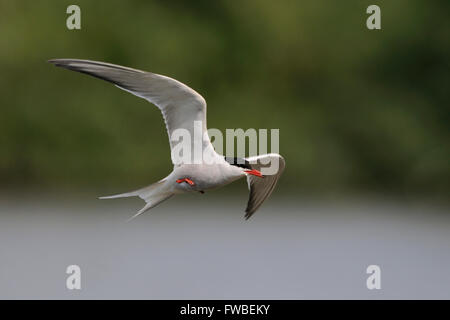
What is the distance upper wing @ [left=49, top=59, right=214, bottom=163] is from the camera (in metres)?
3.50

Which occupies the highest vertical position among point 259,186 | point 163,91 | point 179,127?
point 163,91

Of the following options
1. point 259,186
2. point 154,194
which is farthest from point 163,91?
point 259,186

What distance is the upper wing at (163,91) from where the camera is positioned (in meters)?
3.50

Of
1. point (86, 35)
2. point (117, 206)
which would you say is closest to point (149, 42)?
point (86, 35)

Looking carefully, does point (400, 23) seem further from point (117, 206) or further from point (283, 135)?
point (117, 206)

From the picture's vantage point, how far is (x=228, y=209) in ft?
28.3

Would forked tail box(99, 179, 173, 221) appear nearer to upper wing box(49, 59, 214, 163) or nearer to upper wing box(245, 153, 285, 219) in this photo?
upper wing box(49, 59, 214, 163)

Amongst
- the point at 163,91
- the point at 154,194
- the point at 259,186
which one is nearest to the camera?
the point at 163,91

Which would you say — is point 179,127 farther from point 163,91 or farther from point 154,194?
point 154,194

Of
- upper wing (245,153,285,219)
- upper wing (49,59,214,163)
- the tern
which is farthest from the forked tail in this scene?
upper wing (245,153,285,219)

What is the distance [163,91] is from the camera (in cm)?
372

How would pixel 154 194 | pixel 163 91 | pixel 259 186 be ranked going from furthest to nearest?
pixel 259 186
pixel 154 194
pixel 163 91

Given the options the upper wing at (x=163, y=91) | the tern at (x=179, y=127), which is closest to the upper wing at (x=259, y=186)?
the tern at (x=179, y=127)

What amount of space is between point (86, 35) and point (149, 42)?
0.75m
